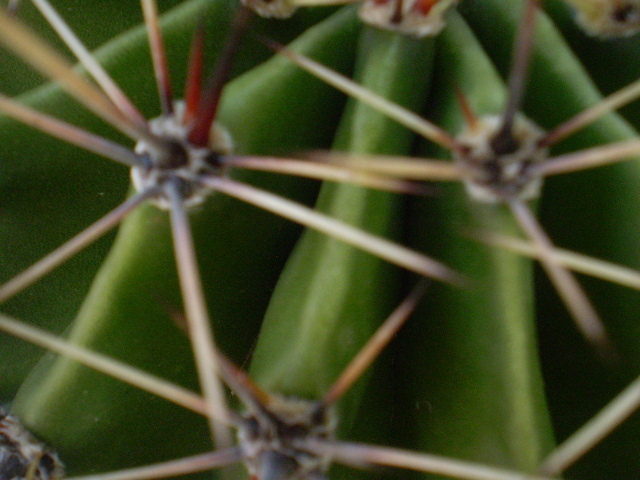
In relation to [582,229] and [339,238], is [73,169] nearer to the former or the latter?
[339,238]

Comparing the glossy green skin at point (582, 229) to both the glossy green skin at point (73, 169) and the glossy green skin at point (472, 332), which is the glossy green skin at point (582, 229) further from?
the glossy green skin at point (73, 169)

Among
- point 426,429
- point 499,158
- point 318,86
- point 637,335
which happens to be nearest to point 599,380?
point 637,335

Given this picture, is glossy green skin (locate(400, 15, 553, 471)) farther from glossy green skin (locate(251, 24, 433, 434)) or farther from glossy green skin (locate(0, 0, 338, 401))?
glossy green skin (locate(0, 0, 338, 401))

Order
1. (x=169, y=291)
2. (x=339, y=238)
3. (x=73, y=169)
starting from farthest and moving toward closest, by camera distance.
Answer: (x=73, y=169), (x=169, y=291), (x=339, y=238)

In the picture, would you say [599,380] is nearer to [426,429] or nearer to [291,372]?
[426,429]

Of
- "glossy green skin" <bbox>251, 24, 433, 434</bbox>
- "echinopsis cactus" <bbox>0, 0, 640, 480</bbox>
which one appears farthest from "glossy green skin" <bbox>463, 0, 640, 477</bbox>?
"glossy green skin" <bbox>251, 24, 433, 434</bbox>

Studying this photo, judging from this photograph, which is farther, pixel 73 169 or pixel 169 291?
pixel 73 169

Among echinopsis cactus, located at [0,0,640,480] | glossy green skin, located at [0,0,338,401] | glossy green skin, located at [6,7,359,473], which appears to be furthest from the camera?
glossy green skin, located at [0,0,338,401]

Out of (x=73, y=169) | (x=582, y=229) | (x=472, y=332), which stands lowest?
(x=472, y=332)

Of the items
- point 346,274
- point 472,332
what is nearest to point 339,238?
point 346,274
